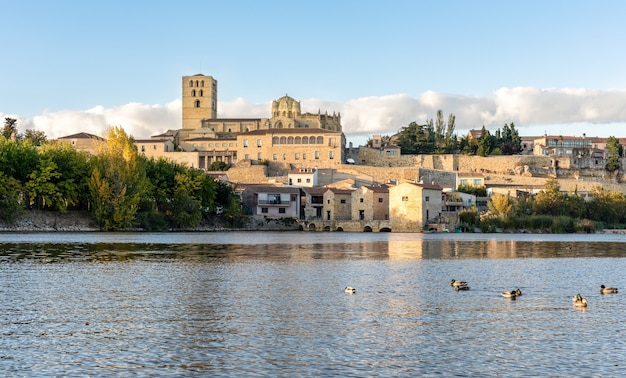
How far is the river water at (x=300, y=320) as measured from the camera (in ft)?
40.4

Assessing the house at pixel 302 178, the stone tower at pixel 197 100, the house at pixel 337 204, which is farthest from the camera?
the stone tower at pixel 197 100

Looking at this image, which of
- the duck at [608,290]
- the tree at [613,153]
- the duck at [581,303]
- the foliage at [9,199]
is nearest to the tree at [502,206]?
the foliage at [9,199]

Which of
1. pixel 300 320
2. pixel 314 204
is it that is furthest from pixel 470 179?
→ pixel 300 320

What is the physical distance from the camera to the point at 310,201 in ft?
250

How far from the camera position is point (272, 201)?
245 ft

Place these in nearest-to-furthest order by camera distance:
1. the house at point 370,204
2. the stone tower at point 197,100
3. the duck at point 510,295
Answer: the duck at point 510,295 < the house at point 370,204 < the stone tower at point 197,100

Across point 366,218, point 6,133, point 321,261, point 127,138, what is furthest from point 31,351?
point 6,133

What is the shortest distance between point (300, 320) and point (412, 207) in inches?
2148

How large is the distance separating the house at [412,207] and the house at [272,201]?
380 inches

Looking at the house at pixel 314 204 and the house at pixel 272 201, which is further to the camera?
the house at pixel 314 204

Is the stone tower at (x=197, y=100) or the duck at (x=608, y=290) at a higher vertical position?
the stone tower at (x=197, y=100)

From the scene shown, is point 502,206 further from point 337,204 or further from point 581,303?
point 581,303

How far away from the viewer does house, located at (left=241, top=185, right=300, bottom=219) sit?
246ft

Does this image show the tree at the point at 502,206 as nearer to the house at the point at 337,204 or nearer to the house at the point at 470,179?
the house at the point at 337,204
